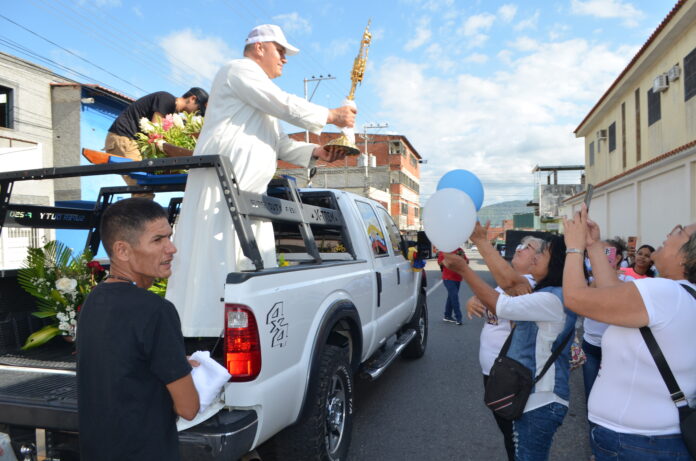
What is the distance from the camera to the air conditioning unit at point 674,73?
12875mm

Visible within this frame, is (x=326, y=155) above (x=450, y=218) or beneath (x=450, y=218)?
above

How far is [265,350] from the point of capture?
2.49 metres

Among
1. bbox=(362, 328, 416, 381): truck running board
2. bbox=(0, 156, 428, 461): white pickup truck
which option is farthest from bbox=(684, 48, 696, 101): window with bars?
bbox=(0, 156, 428, 461): white pickup truck

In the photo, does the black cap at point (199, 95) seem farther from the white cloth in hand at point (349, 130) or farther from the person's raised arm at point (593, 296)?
the person's raised arm at point (593, 296)

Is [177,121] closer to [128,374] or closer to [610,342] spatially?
[128,374]

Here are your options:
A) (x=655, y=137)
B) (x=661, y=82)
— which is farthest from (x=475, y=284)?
(x=655, y=137)

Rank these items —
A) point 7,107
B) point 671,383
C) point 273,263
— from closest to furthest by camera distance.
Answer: point 671,383 → point 273,263 → point 7,107

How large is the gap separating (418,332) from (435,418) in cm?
195

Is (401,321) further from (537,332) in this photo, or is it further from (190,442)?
(190,442)

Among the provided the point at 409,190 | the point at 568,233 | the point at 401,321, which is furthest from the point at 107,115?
the point at 409,190

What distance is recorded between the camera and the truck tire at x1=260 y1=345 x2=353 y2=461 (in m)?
2.93

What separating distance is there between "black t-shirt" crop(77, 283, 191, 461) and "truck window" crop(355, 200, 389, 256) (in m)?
3.12

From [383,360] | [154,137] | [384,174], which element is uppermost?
[384,174]

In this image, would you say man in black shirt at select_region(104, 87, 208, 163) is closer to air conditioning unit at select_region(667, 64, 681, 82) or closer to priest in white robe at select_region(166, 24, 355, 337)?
priest in white robe at select_region(166, 24, 355, 337)
